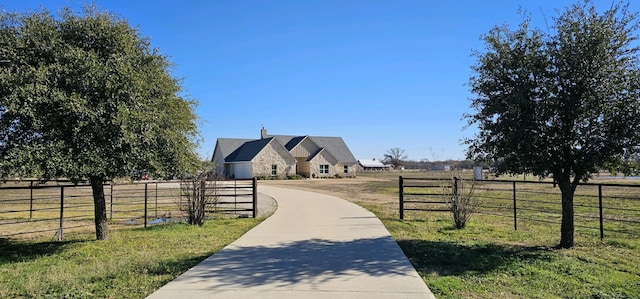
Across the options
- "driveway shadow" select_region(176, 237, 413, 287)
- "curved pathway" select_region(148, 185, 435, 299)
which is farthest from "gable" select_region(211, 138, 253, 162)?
"driveway shadow" select_region(176, 237, 413, 287)

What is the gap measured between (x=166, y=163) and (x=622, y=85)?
935cm

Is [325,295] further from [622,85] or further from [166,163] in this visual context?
[622,85]

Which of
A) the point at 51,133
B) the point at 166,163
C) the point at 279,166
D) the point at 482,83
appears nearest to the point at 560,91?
the point at 482,83

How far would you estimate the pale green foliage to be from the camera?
7.30 metres

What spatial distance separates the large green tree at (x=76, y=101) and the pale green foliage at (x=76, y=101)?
0.05 ft

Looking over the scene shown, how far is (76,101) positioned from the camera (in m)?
7.51

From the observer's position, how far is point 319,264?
6.81m

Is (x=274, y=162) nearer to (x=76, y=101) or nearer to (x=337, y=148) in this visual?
(x=337, y=148)

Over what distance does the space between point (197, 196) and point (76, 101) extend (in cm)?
512

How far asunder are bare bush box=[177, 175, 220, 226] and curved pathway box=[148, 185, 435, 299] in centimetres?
232

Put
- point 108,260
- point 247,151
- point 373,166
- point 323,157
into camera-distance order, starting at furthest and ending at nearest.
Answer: point 373,166, point 323,157, point 247,151, point 108,260

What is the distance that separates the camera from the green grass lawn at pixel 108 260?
566 cm

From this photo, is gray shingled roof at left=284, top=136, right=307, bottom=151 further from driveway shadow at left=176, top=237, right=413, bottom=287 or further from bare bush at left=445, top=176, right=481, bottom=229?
driveway shadow at left=176, top=237, right=413, bottom=287

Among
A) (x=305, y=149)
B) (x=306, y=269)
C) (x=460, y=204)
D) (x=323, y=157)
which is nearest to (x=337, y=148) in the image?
(x=323, y=157)
